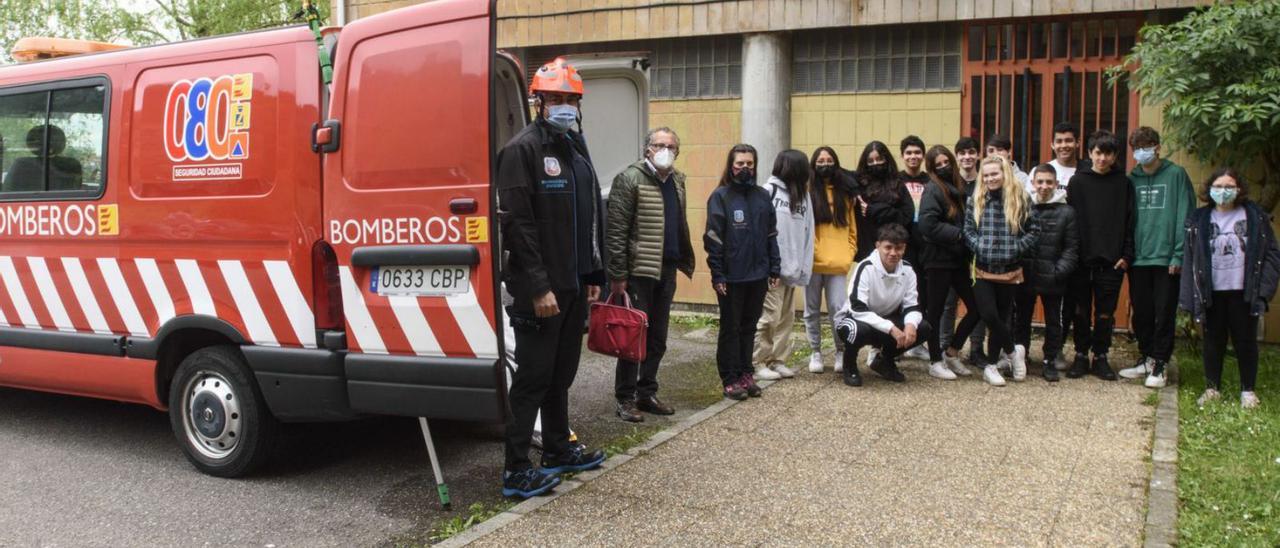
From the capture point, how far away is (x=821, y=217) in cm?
803

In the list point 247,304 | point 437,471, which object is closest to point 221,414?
point 247,304

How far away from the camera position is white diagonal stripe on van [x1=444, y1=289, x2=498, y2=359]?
4.77m

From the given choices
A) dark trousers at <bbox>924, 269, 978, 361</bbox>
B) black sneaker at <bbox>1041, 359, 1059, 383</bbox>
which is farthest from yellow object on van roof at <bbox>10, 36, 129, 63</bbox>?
black sneaker at <bbox>1041, 359, 1059, 383</bbox>

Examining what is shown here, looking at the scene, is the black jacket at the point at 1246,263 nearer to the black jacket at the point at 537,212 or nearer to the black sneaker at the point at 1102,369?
the black sneaker at the point at 1102,369

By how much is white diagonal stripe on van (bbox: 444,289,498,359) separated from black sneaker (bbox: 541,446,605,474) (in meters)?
1.00

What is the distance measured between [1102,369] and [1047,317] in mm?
539

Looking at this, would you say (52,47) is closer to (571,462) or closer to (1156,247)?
(571,462)

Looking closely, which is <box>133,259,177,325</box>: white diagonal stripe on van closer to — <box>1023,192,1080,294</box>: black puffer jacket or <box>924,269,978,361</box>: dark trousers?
<box>924,269,978,361</box>: dark trousers

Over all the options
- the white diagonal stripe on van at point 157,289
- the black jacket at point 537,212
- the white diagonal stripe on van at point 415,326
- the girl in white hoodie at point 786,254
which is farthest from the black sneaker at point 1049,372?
the white diagonal stripe on van at point 157,289

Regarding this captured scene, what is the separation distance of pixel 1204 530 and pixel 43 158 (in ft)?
20.1

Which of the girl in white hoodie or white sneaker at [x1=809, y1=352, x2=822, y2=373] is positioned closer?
the girl in white hoodie

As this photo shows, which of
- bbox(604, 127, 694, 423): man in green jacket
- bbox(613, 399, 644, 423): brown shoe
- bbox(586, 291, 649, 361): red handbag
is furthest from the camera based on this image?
bbox(613, 399, 644, 423): brown shoe

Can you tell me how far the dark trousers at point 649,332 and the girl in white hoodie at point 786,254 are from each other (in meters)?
1.07

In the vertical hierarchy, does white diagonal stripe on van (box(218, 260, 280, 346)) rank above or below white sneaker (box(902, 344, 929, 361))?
above
